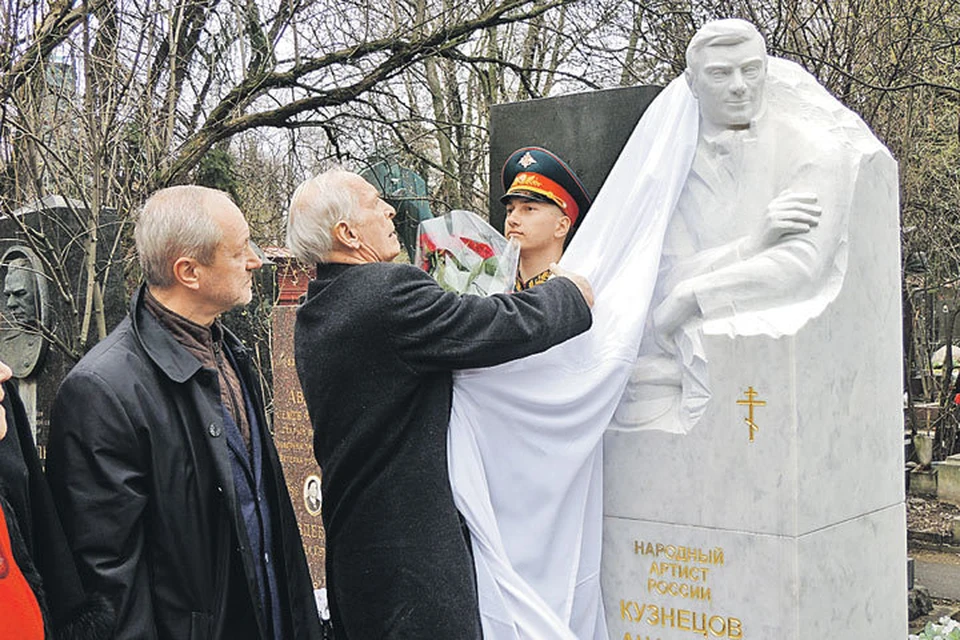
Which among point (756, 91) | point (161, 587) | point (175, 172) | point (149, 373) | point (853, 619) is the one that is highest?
point (175, 172)

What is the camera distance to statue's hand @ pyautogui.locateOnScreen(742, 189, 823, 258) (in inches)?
106

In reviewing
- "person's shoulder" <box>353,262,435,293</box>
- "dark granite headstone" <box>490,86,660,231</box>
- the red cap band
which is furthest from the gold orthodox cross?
"dark granite headstone" <box>490,86,660,231</box>

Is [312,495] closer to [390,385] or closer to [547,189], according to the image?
[547,189]

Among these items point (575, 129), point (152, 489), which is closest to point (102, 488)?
point (152, 489)

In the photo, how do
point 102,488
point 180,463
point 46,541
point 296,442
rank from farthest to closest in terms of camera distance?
1. point 296,442
2. point 180,463
3. point 102,488
4. point 46,541

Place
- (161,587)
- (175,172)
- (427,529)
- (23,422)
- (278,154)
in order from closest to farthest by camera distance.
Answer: (23,422) → (161,587) → (427,529) → (175,172) → (278,154)

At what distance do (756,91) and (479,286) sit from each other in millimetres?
879

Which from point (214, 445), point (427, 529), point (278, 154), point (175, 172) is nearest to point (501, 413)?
point (427, 529)

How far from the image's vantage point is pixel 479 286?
289 cm

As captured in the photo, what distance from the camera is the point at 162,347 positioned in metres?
2.43

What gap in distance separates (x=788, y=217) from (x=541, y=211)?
0.85 meters

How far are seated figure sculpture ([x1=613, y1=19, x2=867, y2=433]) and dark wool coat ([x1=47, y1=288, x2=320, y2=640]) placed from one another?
1073mm

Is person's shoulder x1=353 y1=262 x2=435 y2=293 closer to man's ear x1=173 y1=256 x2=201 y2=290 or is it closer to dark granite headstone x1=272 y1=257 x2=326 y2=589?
man's ear x1=173 y1=256 x2=201 y2=290

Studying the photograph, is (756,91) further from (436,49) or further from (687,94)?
(436,49)
